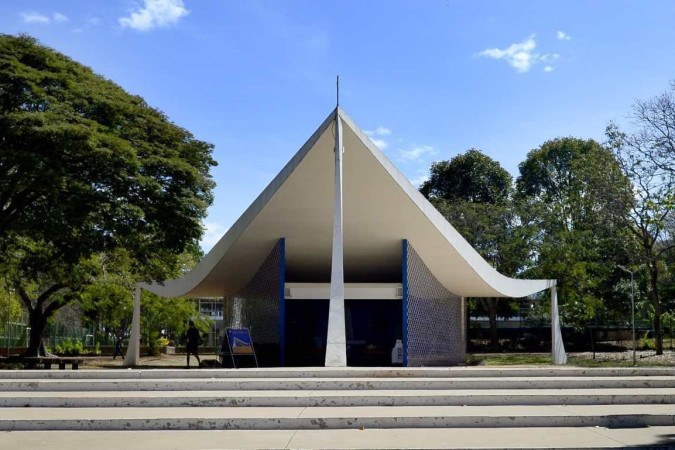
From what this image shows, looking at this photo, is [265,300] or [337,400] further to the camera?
[265,300]

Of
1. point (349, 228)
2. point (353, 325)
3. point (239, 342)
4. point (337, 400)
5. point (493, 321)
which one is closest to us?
point (337, 400)

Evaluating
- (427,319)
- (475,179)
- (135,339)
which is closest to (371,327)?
(427,319)

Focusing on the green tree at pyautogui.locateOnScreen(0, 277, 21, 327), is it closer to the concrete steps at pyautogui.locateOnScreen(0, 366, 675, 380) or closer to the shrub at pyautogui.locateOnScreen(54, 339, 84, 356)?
the shrub at pyautogui.locateOnScreen(54, 339, 84, 356)

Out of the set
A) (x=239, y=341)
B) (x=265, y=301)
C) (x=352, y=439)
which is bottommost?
(x=352, y=439)

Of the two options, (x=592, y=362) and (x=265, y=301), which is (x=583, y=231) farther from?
(x=265, y=301)

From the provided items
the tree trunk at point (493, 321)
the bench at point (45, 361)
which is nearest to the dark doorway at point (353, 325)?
the bench at point (45, 361)

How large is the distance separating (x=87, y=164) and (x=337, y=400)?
1159 centimetres

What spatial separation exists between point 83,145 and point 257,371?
848 centimetres

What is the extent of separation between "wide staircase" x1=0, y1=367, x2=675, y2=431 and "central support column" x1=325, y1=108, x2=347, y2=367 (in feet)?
9.06

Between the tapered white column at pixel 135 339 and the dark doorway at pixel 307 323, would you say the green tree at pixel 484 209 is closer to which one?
the dark doorway at pixel 307 323

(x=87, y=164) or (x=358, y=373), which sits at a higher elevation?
(x=87, y=164)

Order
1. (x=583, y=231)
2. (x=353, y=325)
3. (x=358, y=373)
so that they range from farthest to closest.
→ (x=583, y=231) → (x=353, y=325) → (x=358, y=373)

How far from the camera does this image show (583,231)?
119 ft

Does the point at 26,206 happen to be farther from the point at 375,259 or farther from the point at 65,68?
the point at 375,259
